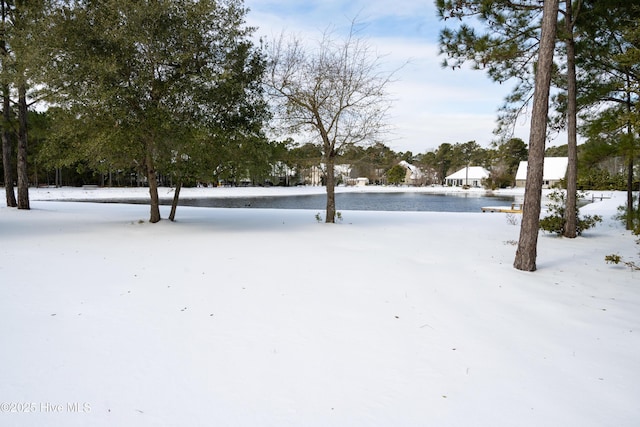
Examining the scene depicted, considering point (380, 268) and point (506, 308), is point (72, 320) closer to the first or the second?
point (380, 268)

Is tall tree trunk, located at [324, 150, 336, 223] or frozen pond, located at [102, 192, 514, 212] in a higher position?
tall tree trunk, located at [324, 150, 336, 223]

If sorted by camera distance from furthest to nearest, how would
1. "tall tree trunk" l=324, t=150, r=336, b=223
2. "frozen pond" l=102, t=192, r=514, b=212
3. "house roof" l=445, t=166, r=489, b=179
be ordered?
"house roof" l=445, t=166, r=489, b=179
"frozen pond" l=102, t=192, r=514, b=212
"tall tree trunk" l=324, t=150, r=336, b=223

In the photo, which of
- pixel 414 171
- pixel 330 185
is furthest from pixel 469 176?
pixel 330 185

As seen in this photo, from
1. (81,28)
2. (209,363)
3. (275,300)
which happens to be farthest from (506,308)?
(81,28)

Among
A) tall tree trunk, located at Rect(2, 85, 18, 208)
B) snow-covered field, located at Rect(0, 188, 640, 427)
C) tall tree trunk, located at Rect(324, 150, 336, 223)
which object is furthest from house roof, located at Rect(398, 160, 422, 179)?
snow-covered field, located at Rect(0, 188, 640, 427)

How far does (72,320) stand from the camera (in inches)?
157

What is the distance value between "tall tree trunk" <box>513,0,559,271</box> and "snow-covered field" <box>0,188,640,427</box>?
628 mm

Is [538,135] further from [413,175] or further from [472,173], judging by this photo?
[413,175]

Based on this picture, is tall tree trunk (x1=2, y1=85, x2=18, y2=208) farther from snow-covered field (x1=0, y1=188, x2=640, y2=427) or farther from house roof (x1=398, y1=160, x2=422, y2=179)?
house roof (x1=398, y1=160, x2=422, y2=179)

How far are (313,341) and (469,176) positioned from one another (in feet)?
259

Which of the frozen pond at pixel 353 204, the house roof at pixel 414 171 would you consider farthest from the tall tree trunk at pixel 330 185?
the house roof at pixel 414 171

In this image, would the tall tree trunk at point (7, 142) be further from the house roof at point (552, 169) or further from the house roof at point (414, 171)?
the house roof at point (414, 171)

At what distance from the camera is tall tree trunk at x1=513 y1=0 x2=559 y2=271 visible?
6.28 metres

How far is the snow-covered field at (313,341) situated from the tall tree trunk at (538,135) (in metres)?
0.63
